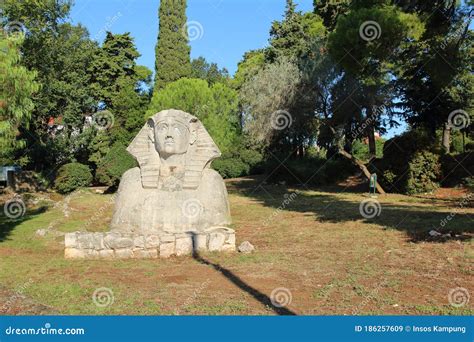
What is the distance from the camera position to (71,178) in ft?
88.3

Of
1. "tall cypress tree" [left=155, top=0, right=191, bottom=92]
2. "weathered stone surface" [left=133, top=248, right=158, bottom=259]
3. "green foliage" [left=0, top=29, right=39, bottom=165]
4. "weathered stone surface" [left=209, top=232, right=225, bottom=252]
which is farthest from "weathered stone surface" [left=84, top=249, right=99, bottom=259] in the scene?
"tall cypress tree" [left=155, top=0, right=191, bottom=92]

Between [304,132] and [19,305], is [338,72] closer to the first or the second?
[304,132]

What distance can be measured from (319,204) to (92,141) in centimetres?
1756

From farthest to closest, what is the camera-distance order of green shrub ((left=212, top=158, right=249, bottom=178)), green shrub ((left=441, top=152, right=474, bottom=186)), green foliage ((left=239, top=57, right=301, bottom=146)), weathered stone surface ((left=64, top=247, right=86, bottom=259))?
green shrub ((left=212, top=158, right=249, bottom=178))
green foliage ((left=239, top=57, right=301, bottom=146))
green shrub ((left=441, top=152, right=474, bottom=186))
weathered stone surface ((left=64, top=247, right=86, bottom=259))

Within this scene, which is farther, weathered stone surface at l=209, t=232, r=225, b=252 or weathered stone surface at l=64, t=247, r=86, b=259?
weathered stone surface at l=209, t=232, r=225, b=252

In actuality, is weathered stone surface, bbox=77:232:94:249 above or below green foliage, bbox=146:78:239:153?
below

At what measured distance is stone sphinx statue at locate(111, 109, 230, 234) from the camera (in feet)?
39.0

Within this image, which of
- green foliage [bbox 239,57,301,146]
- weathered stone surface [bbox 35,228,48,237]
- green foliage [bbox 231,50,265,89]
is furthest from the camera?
green foliage [bbox 231,50,265,89]

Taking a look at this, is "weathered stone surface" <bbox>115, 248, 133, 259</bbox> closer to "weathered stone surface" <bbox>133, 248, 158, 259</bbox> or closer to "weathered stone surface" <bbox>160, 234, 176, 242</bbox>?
"weathered stone surface" <bbox>133, 248, 158, 259</bbox>

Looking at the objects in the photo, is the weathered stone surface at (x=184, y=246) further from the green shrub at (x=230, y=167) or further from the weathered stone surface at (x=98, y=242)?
the green shrub at (x=230, y=167)

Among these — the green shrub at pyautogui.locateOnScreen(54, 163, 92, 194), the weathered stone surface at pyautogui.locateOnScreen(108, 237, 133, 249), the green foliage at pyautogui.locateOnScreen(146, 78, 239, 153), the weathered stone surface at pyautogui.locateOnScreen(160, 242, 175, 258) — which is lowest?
the weathered stone surface at pyautogui.locateOnScreen(160, 242, 175, 258)

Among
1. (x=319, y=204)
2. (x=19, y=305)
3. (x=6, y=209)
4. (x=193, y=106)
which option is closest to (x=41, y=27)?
(x=6, y=209)

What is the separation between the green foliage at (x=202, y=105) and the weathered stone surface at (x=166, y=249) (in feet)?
70.9

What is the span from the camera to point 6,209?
66.3 feet
